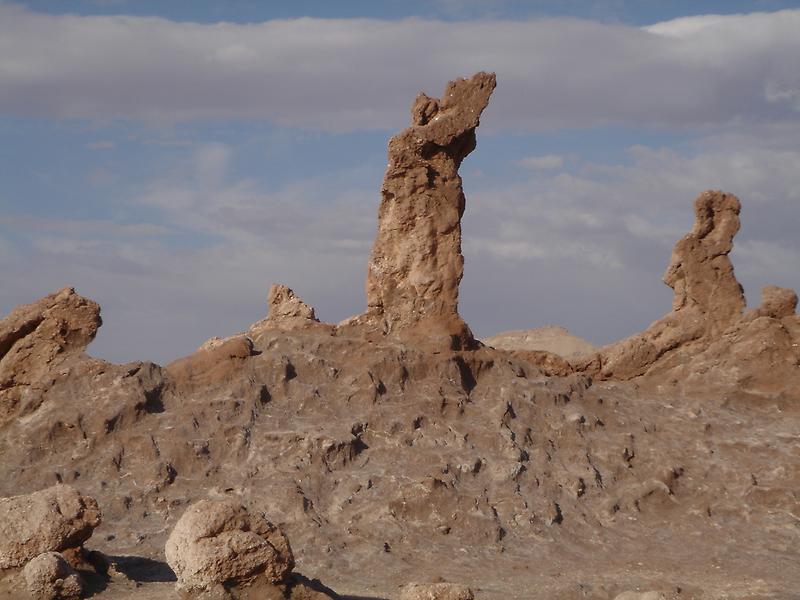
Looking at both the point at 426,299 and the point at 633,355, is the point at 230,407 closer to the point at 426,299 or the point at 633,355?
the point at 426,299

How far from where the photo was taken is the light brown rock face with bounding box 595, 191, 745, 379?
79.6 feet

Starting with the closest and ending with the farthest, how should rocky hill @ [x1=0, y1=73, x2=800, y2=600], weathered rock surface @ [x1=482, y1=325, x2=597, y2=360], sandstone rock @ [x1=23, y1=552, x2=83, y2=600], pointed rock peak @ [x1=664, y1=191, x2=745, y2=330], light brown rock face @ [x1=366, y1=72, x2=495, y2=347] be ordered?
1. sandstone rock @ [x1=23, y1=552, x2=83, y2=600]
2. rocky hill @ [x1=0, y1=73, x2=800, y2=600]
3. light brown rock face @ [x1=366, y1=72, x2=495, y2=347]
4. pointed rock peak @ [x1=664, y1=191, x2=745, y2=330]
5. weathered rock surface @ [x1=482, y1=325, x2=597, y2=360]

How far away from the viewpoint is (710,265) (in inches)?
971

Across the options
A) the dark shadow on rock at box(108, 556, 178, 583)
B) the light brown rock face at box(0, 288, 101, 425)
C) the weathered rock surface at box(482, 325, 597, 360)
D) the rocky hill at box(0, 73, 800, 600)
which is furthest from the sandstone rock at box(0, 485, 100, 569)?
the weathered rock surface at box(482, 325, 597, 360)

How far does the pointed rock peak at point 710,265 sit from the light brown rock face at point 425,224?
4.69 meters

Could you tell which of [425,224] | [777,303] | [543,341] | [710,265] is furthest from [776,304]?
[543,341]

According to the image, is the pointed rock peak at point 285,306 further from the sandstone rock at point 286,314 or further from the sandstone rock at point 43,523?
the sandstone rock at point 43,523

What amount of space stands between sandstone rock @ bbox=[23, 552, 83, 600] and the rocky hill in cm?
160

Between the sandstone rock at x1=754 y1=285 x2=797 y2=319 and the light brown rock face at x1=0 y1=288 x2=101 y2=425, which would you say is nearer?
the light brown rock face at x1=0 y1=288 x2=101 y2=425

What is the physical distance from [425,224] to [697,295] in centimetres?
574

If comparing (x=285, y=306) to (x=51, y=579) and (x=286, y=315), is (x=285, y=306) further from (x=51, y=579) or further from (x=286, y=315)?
(x=51, y=579)

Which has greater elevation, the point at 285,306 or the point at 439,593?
the point at 285,306

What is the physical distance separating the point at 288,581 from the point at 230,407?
278 inches

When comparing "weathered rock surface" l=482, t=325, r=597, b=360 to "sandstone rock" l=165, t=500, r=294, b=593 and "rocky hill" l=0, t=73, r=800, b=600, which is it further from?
"sandstone rock" l=165, t=500, r=294, b=593
